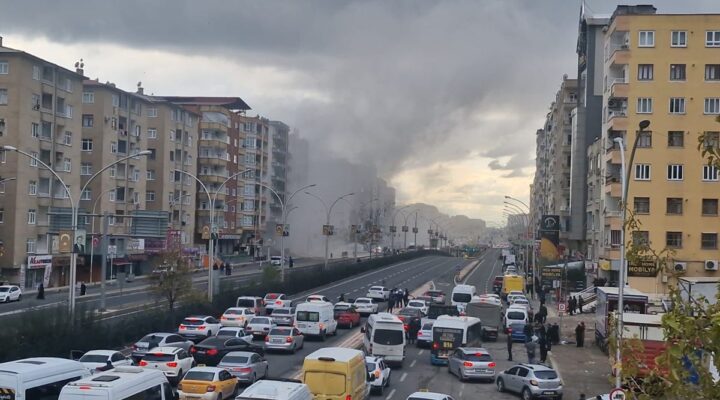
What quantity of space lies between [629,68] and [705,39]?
5.11 meters

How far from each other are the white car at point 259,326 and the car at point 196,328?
8.20 feet

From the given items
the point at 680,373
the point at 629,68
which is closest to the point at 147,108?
the point at 629,68

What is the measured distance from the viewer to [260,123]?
131375 mm

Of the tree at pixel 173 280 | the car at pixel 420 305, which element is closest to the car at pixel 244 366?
the tree at pixel 173 280

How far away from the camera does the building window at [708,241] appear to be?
5731 cm

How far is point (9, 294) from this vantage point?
57.4 m

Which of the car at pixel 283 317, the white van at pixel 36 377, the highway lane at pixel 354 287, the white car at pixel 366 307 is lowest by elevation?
the highway lane at pixel 354 287

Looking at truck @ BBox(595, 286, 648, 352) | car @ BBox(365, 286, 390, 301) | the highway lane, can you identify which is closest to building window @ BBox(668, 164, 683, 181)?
truck @ BBox(595, 286, 648, 352)

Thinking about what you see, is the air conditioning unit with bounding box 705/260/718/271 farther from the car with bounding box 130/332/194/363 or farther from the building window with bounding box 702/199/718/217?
the car with bounding box 130/332/194/363

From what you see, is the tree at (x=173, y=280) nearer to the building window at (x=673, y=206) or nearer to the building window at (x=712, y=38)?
the building window at (x=673, y=206)

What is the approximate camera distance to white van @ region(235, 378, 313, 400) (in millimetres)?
18656

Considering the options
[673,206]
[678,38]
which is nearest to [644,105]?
[678,38]

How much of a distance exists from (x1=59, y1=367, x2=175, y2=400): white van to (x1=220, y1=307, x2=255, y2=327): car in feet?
85.8

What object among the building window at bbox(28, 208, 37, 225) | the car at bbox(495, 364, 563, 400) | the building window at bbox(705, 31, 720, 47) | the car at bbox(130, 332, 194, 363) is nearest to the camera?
the car at bbox(495, 364, 563, 400)
